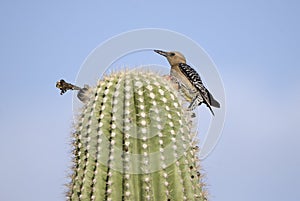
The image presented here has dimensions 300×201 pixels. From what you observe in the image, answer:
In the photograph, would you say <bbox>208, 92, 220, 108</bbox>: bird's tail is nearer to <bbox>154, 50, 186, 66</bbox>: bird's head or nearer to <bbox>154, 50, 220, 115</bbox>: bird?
<bbox>154, 50, 220, 115</bbox>: bird

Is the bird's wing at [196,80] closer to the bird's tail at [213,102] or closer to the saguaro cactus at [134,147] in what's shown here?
the bird's tail at [213,102]

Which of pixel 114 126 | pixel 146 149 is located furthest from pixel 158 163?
pixel 114 126

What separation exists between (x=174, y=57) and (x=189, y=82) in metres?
0.21

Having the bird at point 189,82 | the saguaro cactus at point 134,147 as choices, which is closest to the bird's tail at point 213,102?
the bird at point 189,82

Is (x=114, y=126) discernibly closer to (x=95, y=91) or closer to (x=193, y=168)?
(x=95, y=91)

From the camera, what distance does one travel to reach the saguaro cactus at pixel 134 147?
8.98ft

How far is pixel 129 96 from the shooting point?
9.83ft

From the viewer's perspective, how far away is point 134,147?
9.24ft

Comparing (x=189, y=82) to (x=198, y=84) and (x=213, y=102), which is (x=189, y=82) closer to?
(x=198, y=84)

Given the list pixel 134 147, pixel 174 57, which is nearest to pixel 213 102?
pixel 174 57

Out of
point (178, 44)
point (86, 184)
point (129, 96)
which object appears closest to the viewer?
point (86, 184)

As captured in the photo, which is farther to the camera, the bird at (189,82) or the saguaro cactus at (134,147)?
the bird at (189,82)

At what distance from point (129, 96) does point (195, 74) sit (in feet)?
1.84

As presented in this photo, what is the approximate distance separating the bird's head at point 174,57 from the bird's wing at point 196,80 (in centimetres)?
3
